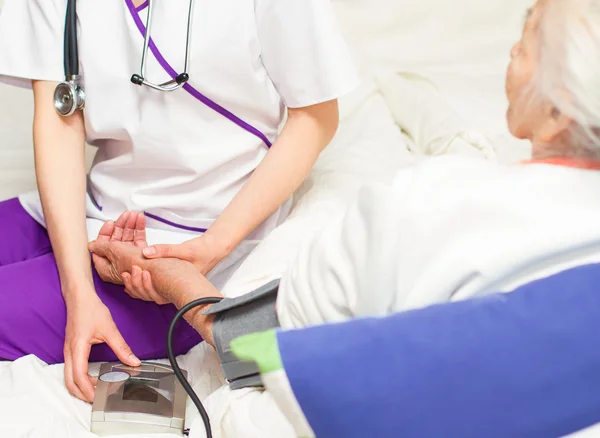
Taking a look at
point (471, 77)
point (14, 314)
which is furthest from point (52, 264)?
point (471, 77)

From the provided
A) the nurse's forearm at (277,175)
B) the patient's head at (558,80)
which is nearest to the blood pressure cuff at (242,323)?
the nurse's forearm at (277,175)

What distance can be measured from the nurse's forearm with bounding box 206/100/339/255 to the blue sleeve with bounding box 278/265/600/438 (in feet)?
1.85

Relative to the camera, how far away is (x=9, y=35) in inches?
44.5

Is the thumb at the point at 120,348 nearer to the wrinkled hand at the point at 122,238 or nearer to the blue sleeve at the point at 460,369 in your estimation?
the wrinkled hand at the point at 122,238

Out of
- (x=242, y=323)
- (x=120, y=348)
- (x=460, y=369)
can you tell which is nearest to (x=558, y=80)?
(x=460, y=369)

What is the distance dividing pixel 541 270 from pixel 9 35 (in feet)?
3.02

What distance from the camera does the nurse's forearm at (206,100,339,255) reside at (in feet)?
3.68

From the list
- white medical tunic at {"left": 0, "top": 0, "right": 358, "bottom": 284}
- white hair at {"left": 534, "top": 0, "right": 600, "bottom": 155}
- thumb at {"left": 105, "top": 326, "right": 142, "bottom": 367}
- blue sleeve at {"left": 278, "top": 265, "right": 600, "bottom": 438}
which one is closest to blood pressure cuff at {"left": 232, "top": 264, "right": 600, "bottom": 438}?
blue sleeve at {"left": 278, "top": 265, "right": 600, "bottom": 438}

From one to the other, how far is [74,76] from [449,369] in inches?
31.9

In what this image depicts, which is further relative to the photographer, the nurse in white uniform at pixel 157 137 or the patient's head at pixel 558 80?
the nurse in white uniform at pixel 157 137

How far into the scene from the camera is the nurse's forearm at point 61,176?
1.13 metres

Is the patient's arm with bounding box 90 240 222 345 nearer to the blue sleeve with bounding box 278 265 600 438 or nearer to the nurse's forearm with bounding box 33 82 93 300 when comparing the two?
the nurse's forearm with bounding box 33 82 93 300

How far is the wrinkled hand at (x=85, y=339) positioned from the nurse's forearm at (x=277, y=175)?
0.68ft

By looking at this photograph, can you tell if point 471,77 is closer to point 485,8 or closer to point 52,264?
point 485,8
